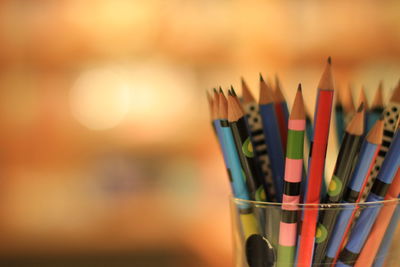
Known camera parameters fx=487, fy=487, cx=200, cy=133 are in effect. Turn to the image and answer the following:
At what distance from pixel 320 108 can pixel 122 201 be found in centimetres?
83

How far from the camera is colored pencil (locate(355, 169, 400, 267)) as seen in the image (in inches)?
11.3

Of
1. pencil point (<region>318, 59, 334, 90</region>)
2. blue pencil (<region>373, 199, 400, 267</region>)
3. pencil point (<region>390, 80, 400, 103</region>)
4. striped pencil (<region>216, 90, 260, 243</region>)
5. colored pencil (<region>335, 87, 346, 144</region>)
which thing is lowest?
blue pencil (<region>373, 199, 400, 267</region>)

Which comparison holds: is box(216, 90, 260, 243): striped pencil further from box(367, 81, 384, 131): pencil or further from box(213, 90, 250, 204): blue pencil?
box(367, 81, 384, 131): pencil

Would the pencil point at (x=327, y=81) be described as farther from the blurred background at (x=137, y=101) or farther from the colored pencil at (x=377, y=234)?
the blurred background at (x=137, y=101)

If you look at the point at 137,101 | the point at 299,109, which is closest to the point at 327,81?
the point at 299,109

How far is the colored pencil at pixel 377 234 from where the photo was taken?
29cm

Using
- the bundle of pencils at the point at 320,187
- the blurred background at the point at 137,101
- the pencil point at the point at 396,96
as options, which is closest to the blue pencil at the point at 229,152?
the bundle of pencils at the point at 320,187

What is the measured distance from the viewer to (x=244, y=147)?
0.98 feet

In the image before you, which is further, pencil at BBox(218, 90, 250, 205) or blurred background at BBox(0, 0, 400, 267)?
blurred background at BBox(0, 0, 400, 267)

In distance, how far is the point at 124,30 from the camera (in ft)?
3.26

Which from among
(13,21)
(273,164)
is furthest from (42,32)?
(273,164)

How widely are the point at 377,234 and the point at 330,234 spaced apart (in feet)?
0.10

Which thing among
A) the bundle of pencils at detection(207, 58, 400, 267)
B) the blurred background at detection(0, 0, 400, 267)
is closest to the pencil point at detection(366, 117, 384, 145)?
the bundle of pencils at detection(207, 58, 400, 267)

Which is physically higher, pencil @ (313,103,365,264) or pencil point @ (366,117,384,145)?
pencil point @ (366,117,384,145)
